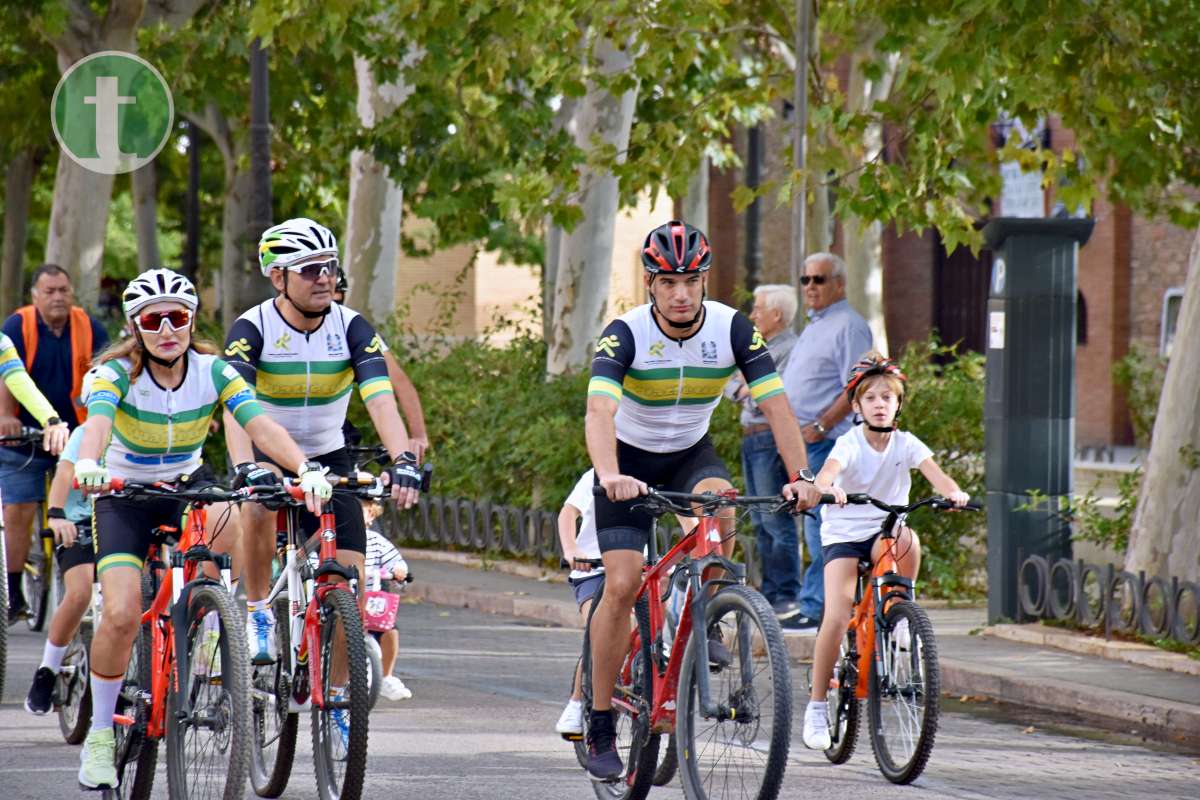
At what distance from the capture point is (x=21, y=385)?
29.8 ft

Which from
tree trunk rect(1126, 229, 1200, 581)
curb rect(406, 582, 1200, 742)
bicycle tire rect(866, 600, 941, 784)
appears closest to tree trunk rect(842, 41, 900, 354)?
tree trunk rect(1126, 229, 1200, 581)

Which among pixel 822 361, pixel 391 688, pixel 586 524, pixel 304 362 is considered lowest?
pixel 391 688

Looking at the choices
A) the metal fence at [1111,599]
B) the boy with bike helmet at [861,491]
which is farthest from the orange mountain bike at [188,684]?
the metal fence at [1111,599]

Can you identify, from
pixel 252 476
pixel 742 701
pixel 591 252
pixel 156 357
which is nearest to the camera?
pixel 742 701

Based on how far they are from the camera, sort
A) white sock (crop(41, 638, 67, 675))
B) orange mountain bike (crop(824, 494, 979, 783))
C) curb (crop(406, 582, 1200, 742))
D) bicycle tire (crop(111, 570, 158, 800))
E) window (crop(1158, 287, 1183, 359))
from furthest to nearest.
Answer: window (crop(1158, 287, 1183, 359))
curb (crop(406, 582, 1200, 742))
white sock (crop(41, 638, 67, 675))
orange mountain bike (crop(824, 494, 979, 783))
bicycle tire (crop(111, 570, 158, 800))

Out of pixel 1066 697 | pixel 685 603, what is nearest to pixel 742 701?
pixel 685 603

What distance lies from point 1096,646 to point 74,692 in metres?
5.32

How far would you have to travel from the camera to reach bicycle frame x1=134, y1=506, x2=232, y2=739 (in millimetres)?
6395

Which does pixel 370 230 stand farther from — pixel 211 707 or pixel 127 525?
pixel 211 707

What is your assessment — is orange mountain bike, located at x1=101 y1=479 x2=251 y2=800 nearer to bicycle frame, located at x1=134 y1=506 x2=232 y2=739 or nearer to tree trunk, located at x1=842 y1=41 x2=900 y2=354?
bicycle frame, located at x1=134 y1=506 x2=232 y2=739

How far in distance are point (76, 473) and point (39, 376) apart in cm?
450

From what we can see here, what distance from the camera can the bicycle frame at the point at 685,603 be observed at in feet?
20.9

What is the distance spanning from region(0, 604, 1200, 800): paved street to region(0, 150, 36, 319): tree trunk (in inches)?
977

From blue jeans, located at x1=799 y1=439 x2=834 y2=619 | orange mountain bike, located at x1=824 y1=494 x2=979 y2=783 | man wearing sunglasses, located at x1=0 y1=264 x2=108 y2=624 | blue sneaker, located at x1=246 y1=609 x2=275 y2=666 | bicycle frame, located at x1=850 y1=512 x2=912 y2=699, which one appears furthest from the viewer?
blue jeans, located at x1=799 y1=439 x2=834 y2=619
